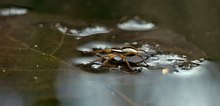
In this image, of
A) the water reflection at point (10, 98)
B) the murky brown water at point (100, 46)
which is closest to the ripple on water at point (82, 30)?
the murky brown water at point (100, 46)

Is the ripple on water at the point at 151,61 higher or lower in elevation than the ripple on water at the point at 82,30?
lower

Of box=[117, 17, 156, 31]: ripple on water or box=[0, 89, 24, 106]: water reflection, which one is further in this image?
box=[117, 17, 156, 31]: ripple on water

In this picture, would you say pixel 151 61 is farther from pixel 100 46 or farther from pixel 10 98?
pixel 10 98

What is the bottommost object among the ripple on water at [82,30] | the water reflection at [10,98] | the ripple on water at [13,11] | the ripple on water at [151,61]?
the water reflection at [10,98]

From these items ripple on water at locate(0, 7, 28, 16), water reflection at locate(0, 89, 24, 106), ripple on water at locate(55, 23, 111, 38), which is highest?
ripple on water at locate(0, 7, 28, 16)

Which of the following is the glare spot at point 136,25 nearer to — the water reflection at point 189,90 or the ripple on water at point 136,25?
the ripple on water at point 136,25

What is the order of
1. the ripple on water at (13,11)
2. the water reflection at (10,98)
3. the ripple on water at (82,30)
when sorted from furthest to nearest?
the ripple on water at (13,11)
the ripple on water at (82,30)
the water reflection at (10,98)

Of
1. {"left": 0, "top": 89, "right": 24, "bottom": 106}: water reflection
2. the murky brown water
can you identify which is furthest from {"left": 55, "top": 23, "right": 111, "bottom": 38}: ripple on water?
{"left": 0, "top": 89, "right": 24, "bottom": 106}: water reflection

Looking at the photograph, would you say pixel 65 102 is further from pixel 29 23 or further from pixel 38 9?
pixel 38 9

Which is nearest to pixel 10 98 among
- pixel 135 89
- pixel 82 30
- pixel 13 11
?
pixel 135 89

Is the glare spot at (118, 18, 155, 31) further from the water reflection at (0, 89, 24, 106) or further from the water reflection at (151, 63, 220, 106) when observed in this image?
the water reflection at (0, 89, 24, 106)
